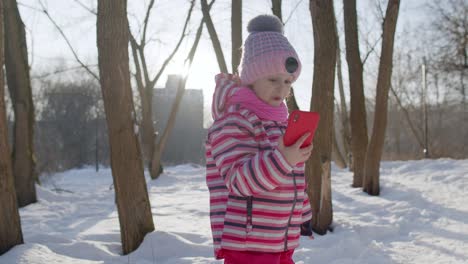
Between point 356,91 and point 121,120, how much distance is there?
605cm

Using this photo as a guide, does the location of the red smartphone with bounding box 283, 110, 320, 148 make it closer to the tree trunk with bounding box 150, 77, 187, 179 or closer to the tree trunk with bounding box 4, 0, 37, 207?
the tree trunk with bounding box 4, 0, 37, 207

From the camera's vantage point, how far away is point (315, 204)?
546cm

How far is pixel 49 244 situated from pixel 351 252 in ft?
9.51

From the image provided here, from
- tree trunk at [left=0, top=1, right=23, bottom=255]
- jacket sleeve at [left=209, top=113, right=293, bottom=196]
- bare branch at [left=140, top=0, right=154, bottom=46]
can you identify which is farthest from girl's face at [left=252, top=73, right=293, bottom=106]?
bare branch at [left=140, top=0, right=154, bottom=46]

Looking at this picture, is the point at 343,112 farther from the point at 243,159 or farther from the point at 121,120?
the point at 243,159

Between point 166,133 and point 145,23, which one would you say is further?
point 145,23

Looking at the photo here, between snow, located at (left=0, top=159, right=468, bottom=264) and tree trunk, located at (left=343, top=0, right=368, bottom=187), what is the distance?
72 centimetres

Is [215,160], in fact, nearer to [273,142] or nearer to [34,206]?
[273,142]

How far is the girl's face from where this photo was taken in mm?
1688

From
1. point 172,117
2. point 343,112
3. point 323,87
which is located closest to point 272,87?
point 323,87

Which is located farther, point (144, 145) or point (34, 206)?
point (144, 145)

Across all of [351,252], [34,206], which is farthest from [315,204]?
[34,206]

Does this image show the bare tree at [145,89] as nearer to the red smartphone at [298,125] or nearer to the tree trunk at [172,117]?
the tree trunk at [172,117]

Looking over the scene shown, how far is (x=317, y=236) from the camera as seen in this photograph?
5.18 meters
